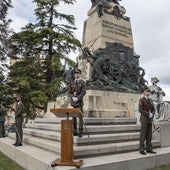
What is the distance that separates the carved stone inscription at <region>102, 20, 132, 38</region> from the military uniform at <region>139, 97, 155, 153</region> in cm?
702

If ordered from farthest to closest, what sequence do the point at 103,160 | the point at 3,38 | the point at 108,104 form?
the point at 3,38 < the point at 108,104 < the point at 103,160

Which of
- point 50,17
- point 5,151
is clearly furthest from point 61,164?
point 50,17

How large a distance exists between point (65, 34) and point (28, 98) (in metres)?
6.18

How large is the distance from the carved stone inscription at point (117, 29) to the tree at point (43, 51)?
25.2 ft

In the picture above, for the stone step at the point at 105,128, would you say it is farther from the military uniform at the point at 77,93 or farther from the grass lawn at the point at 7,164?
the grass lawn at the point at 7,164

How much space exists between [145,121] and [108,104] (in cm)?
398

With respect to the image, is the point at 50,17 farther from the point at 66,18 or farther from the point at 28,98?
the point at 28,98

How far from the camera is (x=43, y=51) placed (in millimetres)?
24031

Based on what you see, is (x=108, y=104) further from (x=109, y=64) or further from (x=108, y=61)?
(x=108, y=61)

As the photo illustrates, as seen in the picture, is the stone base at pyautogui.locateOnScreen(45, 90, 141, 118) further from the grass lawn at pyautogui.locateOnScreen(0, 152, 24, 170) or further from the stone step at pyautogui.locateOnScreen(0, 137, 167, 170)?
the grass lawn at pyautogui.locateOnScreen(0, 152, 24, 170)

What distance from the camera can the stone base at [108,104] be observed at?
11.3m

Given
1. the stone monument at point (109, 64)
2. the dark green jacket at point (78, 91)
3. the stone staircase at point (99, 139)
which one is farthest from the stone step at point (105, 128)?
the stone monument at point (109, 64)

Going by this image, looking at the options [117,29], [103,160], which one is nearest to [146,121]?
[103,160]

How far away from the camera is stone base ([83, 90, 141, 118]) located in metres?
11.3
